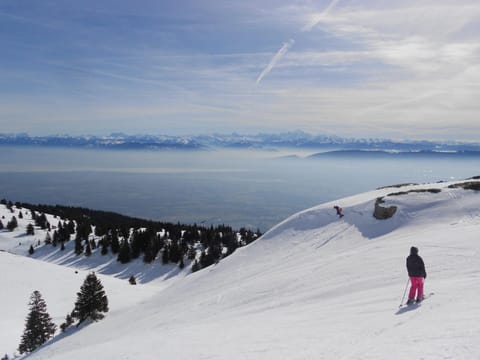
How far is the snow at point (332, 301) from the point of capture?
9.09 metres

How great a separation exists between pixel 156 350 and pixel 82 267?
87.0 m

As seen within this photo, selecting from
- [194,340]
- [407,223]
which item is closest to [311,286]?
[194,340]

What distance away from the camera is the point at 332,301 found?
14.1 m

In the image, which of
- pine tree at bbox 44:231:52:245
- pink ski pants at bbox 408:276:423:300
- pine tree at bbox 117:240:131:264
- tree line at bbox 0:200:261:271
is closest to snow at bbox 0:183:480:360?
pink ski pants at bbox 408:276:423:300

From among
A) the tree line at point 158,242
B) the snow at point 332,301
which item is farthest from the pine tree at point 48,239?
the snow at point 332,301

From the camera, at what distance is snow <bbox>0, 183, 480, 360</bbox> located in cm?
909

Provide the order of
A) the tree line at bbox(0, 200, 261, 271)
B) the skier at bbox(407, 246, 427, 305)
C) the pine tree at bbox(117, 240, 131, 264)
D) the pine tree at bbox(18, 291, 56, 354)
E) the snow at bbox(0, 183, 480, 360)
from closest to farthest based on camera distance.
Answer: the snow at bbox(0, 183, 480, 360), the skier at bbox(407, 246, 427, 305), the pine tree at bbox(18, 291, 56, 354), the tree line at bbox(0, 200, 261, 271), the pine tree at bbox(117, 240, 131, 264)

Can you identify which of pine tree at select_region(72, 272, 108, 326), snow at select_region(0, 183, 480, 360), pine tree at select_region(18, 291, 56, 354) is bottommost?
pine tree at select_region(18, 291, 56, 354)

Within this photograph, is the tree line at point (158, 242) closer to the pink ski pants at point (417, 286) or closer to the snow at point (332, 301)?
the snow at point (332, 301)

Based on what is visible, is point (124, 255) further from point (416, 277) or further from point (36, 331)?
point (416, 277)

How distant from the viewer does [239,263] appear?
109ft

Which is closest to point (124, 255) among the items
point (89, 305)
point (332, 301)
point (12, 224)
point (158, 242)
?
point (158, 242)

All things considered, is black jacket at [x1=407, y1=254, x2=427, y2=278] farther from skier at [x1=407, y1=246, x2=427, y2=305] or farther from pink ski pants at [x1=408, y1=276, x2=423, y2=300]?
pink ski pants at [x1=408, y1=276, x2=423, y2=300]

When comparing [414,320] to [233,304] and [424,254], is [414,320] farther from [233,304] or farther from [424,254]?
[233,304]
